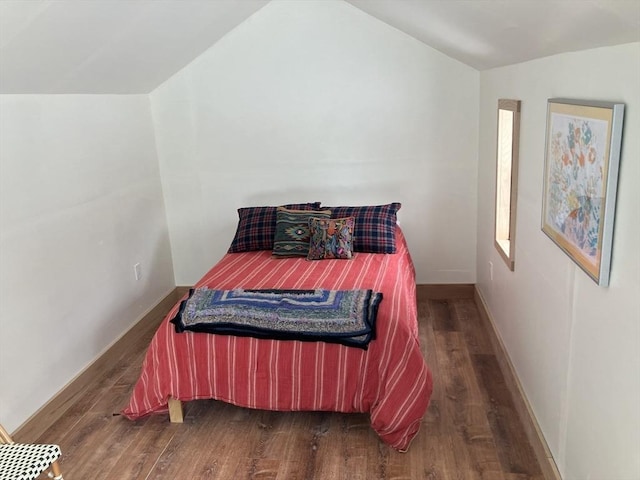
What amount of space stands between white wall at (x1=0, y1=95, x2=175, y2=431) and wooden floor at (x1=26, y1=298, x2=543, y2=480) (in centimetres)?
33

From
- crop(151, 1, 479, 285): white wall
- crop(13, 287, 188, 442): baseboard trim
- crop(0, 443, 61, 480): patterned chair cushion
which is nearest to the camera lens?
Answer: crop(0, 443, 61, 480): patterned chair cushion

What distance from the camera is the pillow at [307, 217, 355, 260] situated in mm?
3566

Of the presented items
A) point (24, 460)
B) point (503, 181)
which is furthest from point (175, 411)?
point (503, 181)

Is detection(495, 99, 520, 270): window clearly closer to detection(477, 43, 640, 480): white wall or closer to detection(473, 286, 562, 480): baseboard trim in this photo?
detection(477, 43, 640, 480): white wall

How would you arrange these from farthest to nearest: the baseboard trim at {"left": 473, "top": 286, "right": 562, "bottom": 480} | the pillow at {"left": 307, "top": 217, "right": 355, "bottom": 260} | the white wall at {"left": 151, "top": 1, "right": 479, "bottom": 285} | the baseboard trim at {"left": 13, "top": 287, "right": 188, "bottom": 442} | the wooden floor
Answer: the white wall at {"left": 151, "top": 1, "right": 479, "bottom": 285} < the pillow at {"left": 307, "top": 217, "right": 355, "bottom": 260} < the baseboard trim at {"left": 13, "top": 287, "right": 188, "bottom": 442} < the wooden floor < the baseboard trim at {"left": 473, "top": 286, "right": 562, "bottom": 480}

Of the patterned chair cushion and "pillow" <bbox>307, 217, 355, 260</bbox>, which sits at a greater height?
"pillow" <bbox>307, 217, 355, 260</bbox>

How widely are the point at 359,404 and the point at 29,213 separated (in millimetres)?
1815

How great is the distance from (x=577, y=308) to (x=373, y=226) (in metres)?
1.86

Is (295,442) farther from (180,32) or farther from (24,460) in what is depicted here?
(180,32)

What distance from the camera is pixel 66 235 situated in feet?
10.2

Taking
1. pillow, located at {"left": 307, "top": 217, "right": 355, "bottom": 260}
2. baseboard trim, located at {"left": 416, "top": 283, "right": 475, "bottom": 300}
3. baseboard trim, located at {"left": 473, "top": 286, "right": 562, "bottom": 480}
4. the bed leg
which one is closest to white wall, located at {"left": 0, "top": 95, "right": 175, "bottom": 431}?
the bed leg

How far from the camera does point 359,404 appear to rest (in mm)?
2652

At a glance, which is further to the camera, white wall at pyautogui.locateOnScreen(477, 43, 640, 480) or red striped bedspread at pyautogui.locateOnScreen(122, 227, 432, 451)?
red striped bedspread at pyautogui.locateOnScreen(122, 227, 432, 451)

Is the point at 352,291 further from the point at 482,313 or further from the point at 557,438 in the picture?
the point at 482,313
